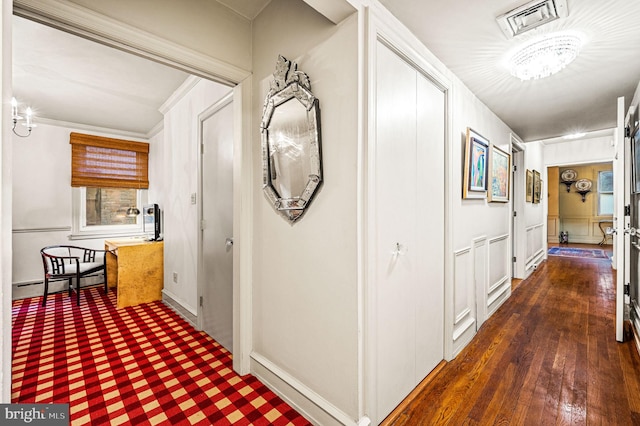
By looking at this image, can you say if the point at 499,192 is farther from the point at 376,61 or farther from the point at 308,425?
the point at 308,425

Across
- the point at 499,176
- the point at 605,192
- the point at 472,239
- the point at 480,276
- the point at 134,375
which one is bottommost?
the point at 134,375

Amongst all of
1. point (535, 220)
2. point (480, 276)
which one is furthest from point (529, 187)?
point (480, 276)

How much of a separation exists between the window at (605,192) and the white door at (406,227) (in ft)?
30.8

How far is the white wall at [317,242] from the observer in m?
1.40

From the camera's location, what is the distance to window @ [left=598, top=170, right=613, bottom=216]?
8.00 meters

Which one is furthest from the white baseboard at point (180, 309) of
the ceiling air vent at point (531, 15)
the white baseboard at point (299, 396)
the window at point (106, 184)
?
the ceiling air vent at point (531, 15)

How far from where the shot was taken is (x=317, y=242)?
5.10 ft

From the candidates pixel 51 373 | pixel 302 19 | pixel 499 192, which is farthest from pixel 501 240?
pixel 51 373

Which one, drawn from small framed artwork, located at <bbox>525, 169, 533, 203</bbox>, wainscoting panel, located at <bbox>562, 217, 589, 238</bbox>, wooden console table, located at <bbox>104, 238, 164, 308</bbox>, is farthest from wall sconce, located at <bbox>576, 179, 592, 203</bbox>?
wooden console table, located at <bbox>104, 238, 164, 308</bbox>

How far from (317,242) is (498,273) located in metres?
2.86

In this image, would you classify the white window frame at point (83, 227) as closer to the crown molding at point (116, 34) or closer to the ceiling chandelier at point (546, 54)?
the crown molding at point (116, 34)

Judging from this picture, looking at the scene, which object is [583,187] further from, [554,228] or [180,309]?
[180,309]

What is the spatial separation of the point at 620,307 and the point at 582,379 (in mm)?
953

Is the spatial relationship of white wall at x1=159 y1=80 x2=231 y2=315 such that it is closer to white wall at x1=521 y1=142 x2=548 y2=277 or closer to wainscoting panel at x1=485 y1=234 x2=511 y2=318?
wainscoting panel at x1=485 y1=234 x2=511 y2=318
